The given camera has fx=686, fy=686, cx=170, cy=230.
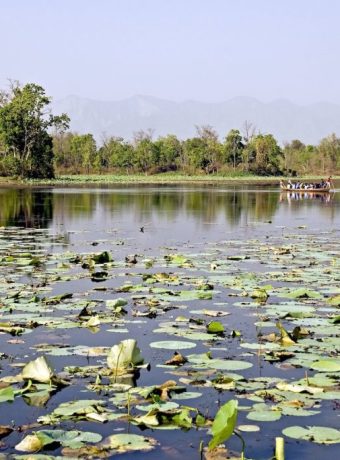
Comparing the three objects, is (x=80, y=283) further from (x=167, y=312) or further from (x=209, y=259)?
(x=209, y=259)

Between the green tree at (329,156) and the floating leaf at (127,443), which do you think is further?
the green tree at (329,156)

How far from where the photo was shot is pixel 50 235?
18281 mm

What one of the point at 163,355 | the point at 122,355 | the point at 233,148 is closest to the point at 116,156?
the point at 233,148

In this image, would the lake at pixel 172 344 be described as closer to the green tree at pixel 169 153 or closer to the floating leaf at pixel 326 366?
the floating leaf at pixel 326 366

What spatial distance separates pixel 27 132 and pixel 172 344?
205ft

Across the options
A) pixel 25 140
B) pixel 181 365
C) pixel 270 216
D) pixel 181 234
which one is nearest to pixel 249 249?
pixel 181 234

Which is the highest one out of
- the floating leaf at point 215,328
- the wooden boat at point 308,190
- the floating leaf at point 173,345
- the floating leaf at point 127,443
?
the wooden boat at point 308,190

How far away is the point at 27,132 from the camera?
66688 millimetres

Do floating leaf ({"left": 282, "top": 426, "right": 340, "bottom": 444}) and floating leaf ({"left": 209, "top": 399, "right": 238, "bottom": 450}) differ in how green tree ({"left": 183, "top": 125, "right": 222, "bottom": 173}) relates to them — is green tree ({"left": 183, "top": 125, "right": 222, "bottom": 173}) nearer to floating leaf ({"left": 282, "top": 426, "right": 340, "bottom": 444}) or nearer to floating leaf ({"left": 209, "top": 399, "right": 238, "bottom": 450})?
floating leaf ({"left": 282, "top": 426, "right": 340, "bottom": 444})

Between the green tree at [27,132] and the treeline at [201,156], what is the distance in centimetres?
2529

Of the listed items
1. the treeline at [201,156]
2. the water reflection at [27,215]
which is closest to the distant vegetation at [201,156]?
the treeline at [201,156]

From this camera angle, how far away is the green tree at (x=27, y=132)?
64375 mm

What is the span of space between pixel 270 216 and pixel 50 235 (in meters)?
11.3

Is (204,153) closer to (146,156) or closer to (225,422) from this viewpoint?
(146,156)
